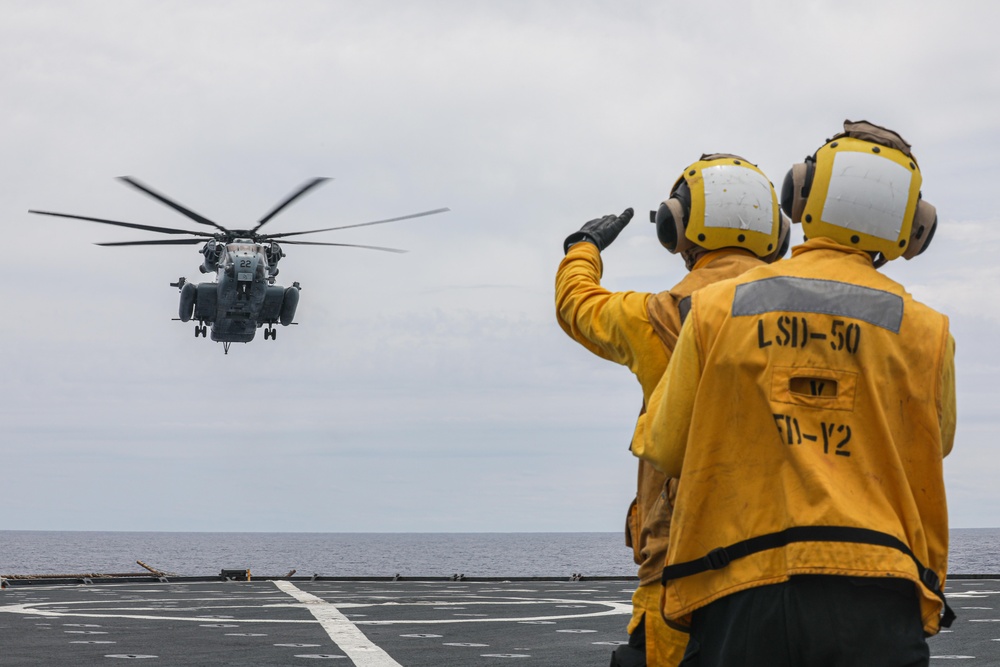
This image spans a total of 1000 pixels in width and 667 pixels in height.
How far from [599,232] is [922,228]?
1.56 metres

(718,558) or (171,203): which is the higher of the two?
(171,203)

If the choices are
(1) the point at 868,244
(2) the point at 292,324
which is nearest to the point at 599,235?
(1) the point at 868,244

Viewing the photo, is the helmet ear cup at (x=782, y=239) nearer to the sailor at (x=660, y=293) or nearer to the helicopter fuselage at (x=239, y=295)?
the sailor at (x=660, y=293)

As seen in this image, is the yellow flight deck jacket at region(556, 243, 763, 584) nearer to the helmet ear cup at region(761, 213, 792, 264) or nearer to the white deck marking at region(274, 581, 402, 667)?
the helmet ear cup at region(761, 213, 792, 264)

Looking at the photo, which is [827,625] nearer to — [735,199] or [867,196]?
[867,196]

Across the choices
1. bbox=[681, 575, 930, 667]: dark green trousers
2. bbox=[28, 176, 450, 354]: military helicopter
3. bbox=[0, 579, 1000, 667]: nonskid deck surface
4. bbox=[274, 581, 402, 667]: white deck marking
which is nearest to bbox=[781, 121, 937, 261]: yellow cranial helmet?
bbox=[681, 575, 930, 667]: dark green trousers

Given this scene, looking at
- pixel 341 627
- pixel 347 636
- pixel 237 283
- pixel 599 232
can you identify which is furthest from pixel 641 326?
pixel 237 283

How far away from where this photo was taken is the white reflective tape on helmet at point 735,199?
196 inches

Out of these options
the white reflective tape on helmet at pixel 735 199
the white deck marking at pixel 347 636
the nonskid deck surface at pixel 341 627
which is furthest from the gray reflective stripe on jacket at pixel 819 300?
the nonskid deck surface at pixel 341 627

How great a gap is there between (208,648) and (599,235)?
10289 mm

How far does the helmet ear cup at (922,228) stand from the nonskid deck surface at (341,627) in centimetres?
898

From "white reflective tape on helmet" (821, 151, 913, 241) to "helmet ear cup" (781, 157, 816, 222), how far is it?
13 centimetres

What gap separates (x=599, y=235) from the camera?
5289mm

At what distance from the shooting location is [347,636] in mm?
15594
